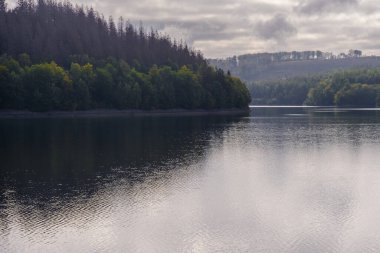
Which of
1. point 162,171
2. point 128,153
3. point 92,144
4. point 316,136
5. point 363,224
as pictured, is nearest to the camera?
point 363,224

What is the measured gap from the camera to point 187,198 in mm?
49250

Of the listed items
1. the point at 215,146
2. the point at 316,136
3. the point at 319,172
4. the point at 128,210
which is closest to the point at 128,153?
the point at 215,146

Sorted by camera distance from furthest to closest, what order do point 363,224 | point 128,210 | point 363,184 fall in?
1. point 363,184
2. point 128,210
3. point 363,224

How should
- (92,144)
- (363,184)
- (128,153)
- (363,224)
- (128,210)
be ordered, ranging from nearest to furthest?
(363,224) → (128,210) → (363,184) → (128,153) → (92,144)

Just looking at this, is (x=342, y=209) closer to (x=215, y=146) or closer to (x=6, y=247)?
(x=6, y=247)

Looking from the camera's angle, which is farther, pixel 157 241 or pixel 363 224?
pixel 363 224

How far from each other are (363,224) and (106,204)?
2276 centimetres

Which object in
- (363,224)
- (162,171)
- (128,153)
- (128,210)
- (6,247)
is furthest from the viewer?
(128,153)

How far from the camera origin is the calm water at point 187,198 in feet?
117

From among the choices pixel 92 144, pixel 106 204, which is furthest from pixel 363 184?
pixel 92 144

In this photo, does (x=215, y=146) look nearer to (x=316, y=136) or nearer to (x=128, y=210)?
(x=316, y=136)

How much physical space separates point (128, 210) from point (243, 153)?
44463 millimetres

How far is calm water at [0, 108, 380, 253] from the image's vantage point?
35.8 metres

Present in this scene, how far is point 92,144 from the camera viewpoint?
309ft
